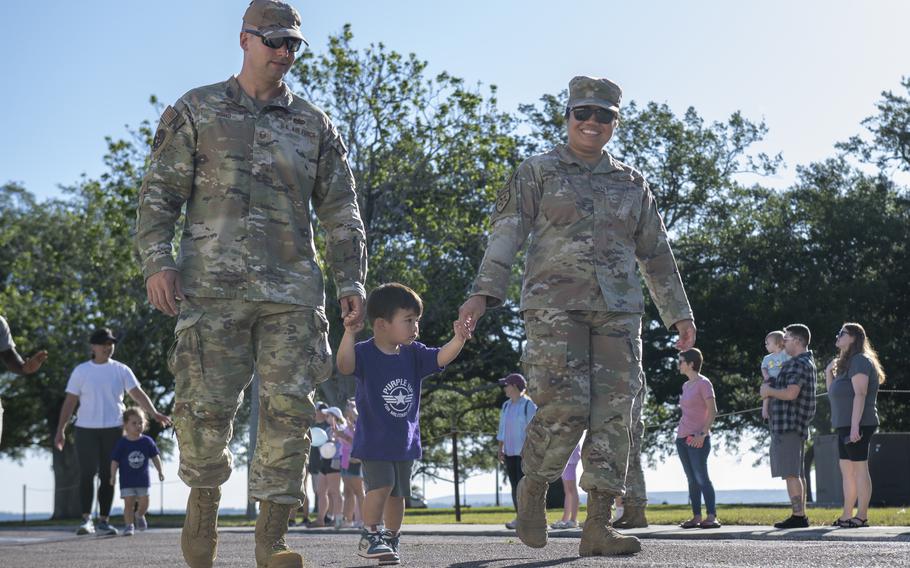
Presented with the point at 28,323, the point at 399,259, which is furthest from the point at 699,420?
the point at 28,323

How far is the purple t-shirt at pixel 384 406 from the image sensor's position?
7359mm

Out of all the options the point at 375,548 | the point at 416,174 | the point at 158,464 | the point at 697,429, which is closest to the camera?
the point at 375,548

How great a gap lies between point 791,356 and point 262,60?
7712mm

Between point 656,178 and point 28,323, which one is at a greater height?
point 656,178

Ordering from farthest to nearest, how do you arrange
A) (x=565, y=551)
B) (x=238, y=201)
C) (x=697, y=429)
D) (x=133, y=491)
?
(x=133, y=491) < (x=697, y=429) < (x=565, y=551) < (x=238, y=201)

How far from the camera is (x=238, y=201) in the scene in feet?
18.6

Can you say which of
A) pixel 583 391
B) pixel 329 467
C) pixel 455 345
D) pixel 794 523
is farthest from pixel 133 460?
pixel 583 391

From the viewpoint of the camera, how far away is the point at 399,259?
1221 inches

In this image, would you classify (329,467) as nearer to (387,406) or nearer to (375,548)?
(387,406)

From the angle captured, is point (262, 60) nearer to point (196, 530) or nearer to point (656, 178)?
point (196, 530)

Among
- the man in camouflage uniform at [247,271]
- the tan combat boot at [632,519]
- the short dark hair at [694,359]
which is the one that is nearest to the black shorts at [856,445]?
the short dark hair at [694,359]

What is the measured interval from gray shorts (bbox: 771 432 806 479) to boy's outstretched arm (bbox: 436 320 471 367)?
5549 mm

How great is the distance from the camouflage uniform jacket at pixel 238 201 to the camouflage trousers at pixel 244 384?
0.37ft

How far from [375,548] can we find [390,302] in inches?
53.5
